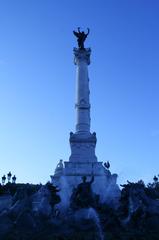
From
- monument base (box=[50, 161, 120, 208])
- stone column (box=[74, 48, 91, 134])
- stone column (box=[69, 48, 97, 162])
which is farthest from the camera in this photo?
stone column (box=[74, 48, 91, 134])

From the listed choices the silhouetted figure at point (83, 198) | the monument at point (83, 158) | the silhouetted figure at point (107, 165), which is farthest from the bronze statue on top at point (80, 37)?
the silhouetted figure at point (83, 198)

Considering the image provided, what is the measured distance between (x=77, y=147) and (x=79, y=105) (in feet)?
15.2

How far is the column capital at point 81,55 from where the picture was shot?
152ft

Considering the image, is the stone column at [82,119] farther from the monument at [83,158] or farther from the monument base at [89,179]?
the monument base at [89,179]

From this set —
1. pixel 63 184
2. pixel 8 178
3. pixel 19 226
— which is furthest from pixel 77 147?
pixel 8 178

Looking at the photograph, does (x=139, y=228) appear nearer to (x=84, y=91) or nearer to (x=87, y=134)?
(x=87, y=134)

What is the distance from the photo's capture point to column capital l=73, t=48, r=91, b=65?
152 ft

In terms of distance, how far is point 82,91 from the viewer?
1753 inches

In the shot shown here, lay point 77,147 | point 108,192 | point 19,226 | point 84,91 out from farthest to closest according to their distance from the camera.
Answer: point 84,91 → point 77,147 → point 108,192 → point 19,226

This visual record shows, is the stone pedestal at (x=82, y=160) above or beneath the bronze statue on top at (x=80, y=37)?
beneath

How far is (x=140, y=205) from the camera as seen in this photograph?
96.7 ft

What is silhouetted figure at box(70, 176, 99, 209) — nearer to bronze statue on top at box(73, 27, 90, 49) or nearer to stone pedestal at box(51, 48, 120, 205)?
stone pedestal at box(51, 48, 120, 205)

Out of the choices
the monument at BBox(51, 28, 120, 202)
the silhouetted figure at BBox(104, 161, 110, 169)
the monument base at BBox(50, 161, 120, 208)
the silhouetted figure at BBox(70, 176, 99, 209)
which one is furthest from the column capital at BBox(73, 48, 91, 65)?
the silhouetted figure at BBox(70, 176, 99, 209)

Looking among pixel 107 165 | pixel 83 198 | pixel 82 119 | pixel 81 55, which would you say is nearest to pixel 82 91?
pixel 82 119
